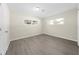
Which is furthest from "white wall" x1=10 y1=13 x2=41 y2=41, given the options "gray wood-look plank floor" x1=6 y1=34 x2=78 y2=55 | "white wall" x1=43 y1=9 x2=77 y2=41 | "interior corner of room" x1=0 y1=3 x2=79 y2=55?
"white wall" x1=43 y1=9 x2=77 y2=41

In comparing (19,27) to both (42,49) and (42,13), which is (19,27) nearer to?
(42,13)

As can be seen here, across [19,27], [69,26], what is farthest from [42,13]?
[69,26]

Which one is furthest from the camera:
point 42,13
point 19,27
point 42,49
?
point 42,13

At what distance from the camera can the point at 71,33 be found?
12.8 ft

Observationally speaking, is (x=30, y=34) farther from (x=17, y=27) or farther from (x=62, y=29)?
(x=62, y=29)

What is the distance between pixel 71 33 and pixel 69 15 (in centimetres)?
123

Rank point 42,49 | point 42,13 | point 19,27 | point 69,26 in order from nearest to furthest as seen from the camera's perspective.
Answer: point 42,49
point 69,26
point 19,27
point 42,13

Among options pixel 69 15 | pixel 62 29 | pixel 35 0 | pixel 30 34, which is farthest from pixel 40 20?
pixel 35 0

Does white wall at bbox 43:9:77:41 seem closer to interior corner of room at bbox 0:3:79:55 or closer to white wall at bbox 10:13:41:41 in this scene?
interior corner of room at bbox 0:3:79:55

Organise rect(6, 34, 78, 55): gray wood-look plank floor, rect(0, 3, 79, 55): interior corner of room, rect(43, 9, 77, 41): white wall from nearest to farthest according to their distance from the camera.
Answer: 1. rect(6, 34, 78, 55): gray wood-look plank floor
2. rect(0, 3, 79, 55): interior corner of room
3. rect(43, 9, 77, 41): white wall

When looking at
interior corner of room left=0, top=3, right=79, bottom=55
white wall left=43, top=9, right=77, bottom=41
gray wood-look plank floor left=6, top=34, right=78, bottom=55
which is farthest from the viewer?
white wall left=43, top=9, right=77, bottom=41

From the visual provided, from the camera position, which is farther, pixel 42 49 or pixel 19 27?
pixel 19 27

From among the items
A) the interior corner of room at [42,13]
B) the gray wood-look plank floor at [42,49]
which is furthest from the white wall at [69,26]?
the gray wood-look plank floor at [42,49]

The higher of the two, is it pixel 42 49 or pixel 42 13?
pixel 42 13
